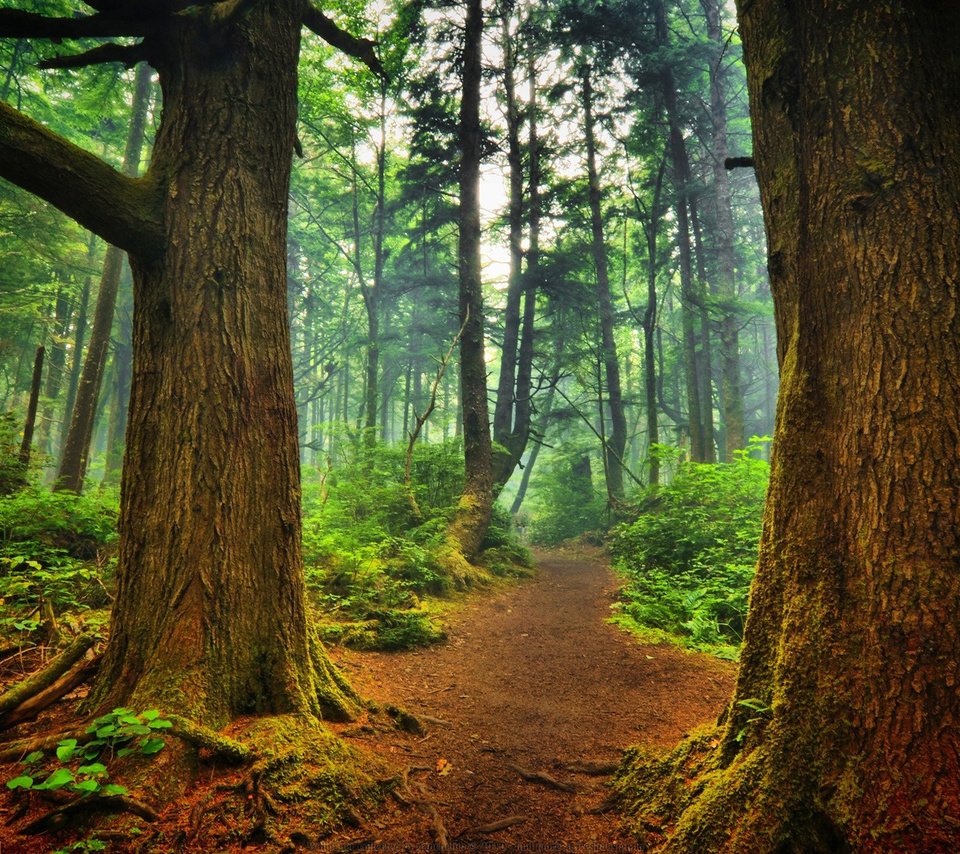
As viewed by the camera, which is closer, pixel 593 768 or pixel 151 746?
pixel 151 746

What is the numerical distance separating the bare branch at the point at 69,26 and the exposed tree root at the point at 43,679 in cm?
394

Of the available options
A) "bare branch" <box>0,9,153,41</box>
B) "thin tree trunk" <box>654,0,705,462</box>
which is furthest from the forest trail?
"thin tree trunk" <box>654,0,705,462</box>

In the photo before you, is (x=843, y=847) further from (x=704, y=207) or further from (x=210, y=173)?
(x=704, y=207)

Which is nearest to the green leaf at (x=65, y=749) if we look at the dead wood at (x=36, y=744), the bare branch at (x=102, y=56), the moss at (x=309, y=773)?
the dead wood at (x=36, y=744)

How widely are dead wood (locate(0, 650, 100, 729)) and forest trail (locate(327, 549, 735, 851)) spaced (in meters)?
1.69

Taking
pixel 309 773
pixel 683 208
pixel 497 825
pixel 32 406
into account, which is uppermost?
pixel 683 208

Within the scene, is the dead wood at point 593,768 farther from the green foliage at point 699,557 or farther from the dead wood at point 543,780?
the green foliage at point 699,557

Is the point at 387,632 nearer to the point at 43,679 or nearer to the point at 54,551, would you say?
the point at 43,679

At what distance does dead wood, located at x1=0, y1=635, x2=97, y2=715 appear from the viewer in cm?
271

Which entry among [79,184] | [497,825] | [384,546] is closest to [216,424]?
[79,184]

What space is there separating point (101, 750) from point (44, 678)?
36.7 inches

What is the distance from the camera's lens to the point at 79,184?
2.83 metres

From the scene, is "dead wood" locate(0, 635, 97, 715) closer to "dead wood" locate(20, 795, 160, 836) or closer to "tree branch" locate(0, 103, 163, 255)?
"dead wood" locate(20, 795, 160, 836)

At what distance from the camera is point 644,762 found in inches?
111
